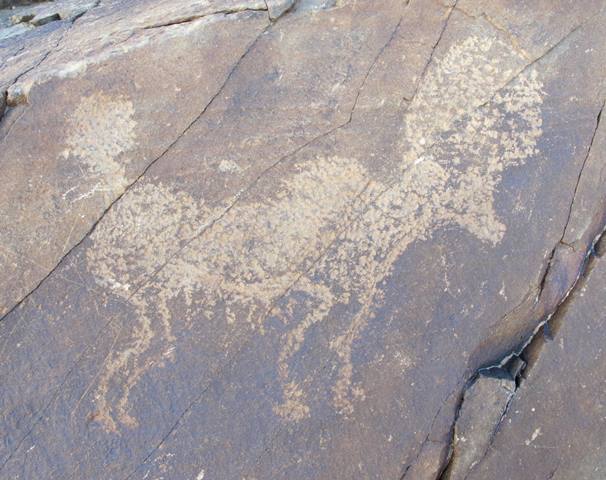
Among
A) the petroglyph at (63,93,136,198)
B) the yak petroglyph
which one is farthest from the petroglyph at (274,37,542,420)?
the petroglyph at (63,93,136,198)

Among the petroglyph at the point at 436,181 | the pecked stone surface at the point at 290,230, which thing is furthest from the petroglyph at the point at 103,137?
the petroglyph at the point at 436,181

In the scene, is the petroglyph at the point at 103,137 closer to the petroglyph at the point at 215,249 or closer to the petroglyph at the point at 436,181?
the petroglyph at the point at 215,249

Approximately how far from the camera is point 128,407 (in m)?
1.81

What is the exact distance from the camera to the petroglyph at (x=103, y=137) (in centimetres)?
188

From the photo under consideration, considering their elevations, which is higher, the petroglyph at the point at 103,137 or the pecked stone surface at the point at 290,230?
the petroglyph at the point at 103,137

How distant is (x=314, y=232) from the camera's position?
1.86 m

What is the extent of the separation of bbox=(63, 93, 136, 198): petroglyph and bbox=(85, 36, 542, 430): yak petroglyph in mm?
29

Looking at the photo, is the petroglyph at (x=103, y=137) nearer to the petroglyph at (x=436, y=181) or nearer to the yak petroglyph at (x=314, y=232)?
the yak petroglyph at (x=314, y=232)

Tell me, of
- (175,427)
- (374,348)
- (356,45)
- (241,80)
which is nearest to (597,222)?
(374,348)

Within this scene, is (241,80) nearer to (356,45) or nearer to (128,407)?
(356,45)

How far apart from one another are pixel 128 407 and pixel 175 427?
0.15 metres

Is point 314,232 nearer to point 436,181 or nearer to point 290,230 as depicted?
point 290,230

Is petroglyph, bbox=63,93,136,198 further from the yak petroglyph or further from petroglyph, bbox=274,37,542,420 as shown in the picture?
petroglyph, bbox=274,37,542,420

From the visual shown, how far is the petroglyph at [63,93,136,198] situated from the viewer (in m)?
1.88
